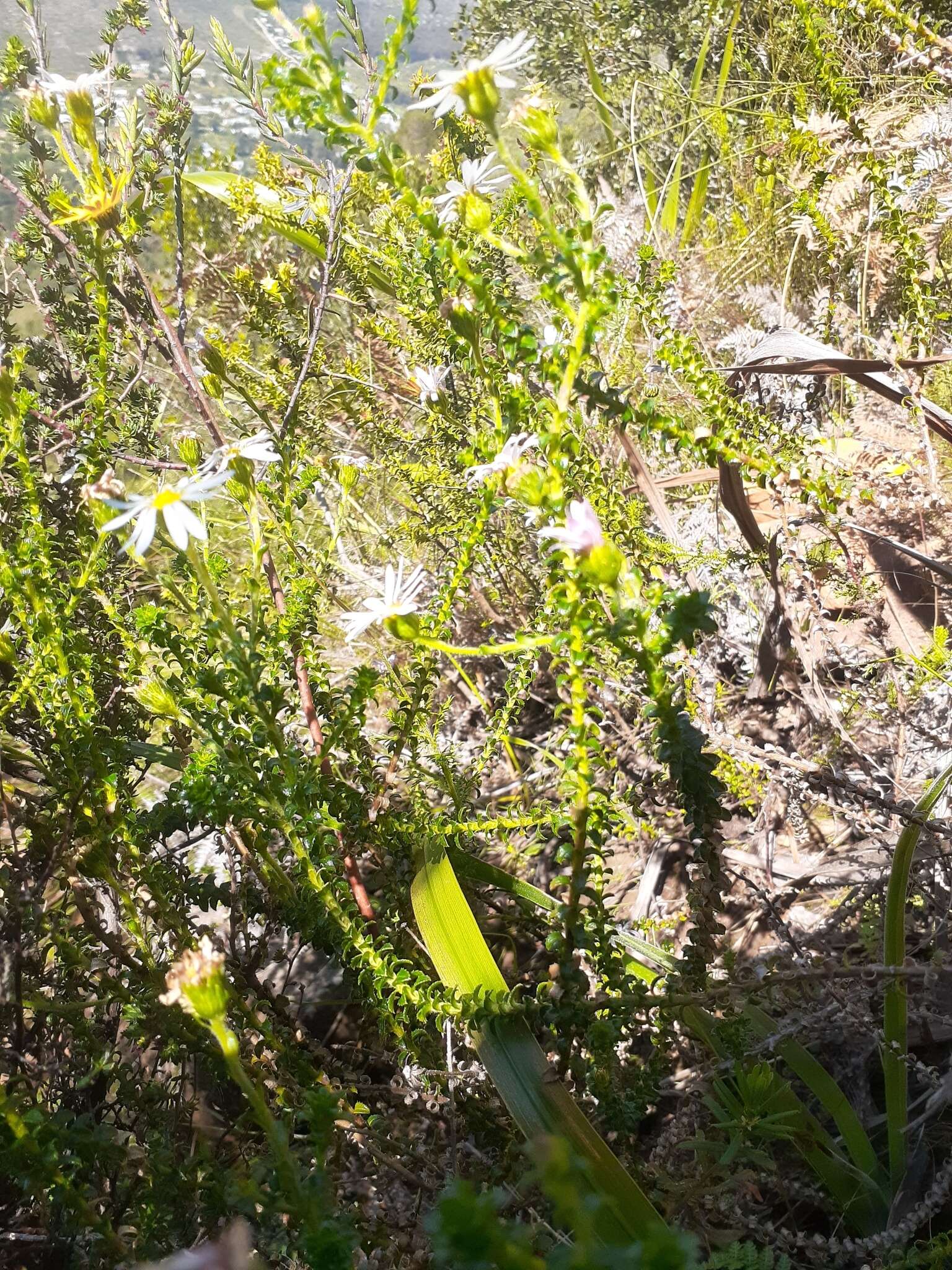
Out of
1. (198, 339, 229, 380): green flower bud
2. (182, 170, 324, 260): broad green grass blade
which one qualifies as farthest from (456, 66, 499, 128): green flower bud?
(182, 170, 324, 260): broad green grass blade

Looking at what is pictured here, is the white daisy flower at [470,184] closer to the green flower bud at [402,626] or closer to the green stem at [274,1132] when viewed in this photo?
the green flower bud at [402,626]

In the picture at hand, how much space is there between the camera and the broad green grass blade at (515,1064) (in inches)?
39.2

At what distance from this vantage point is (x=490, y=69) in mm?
1003

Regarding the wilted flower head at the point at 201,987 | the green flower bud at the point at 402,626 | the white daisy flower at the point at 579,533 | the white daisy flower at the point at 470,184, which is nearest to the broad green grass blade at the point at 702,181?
the white daisy flower at the point at 470,184

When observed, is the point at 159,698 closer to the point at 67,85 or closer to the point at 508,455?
the point at 508,455

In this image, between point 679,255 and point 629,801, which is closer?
point 629,801

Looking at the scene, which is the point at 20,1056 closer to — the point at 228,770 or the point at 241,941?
the point at 228,770

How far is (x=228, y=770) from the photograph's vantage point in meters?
1.19

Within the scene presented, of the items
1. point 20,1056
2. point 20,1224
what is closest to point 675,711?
point 20,1056

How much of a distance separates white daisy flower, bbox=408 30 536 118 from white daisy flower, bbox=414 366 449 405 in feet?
2.72

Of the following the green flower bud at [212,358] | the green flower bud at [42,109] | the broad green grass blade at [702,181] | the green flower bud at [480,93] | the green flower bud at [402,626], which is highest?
the broad green grass blade at [702,181]

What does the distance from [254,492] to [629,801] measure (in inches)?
32.0

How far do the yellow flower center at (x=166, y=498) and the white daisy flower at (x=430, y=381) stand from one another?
941mm

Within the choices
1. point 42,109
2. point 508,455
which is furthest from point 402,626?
point 42,109
